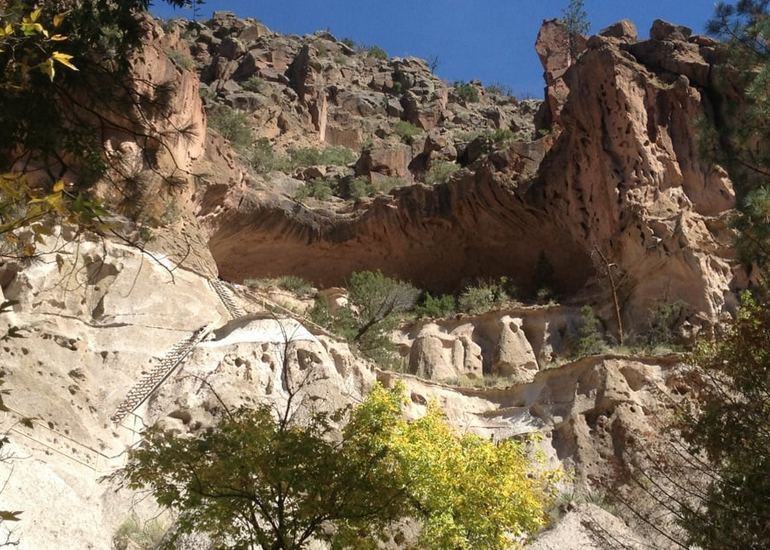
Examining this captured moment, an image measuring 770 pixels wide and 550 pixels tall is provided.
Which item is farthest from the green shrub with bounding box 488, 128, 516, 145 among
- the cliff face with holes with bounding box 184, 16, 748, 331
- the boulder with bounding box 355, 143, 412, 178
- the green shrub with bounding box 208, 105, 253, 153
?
the green shrub with bounding box 208, 105, 253, 153

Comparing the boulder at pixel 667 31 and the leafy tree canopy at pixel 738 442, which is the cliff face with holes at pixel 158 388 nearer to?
the leafy tree canopy at pixel 738 442

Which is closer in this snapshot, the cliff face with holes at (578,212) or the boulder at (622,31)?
the cliff face with holes at (578,212)

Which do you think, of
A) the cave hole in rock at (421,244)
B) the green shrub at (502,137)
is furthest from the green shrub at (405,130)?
the cave hole in rock at (421,244)

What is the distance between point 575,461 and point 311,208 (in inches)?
655

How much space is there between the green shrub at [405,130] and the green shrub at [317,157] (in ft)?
14.5

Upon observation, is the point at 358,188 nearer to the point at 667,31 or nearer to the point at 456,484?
the point at 667,31

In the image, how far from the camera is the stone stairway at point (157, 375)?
1609 cm

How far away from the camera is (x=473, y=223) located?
30.6 meters

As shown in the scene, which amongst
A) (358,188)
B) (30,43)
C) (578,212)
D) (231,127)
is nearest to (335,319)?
(578,212)

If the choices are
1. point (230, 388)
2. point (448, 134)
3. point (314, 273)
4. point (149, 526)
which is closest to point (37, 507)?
point (149, 526)

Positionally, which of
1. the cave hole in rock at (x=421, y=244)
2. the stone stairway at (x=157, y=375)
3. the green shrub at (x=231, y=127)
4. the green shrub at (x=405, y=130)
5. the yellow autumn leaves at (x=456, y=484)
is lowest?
the yellow autumn leaves at (x=456, y=484)

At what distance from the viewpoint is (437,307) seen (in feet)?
94.2

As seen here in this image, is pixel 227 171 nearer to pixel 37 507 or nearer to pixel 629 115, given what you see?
pixel 629 115

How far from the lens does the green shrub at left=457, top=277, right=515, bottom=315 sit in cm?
2744
